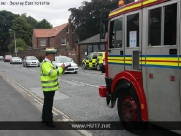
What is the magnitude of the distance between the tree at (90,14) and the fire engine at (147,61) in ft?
138

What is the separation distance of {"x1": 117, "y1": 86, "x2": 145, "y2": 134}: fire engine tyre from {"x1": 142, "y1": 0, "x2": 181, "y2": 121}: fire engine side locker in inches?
14.0

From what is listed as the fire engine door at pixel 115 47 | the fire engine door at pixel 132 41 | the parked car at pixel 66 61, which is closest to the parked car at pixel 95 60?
the parked car at pixel 66 61

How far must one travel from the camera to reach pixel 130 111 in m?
5.04

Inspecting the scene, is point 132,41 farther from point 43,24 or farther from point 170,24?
point 43,24

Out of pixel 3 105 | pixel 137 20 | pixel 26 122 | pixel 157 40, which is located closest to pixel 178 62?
pixel 157 40

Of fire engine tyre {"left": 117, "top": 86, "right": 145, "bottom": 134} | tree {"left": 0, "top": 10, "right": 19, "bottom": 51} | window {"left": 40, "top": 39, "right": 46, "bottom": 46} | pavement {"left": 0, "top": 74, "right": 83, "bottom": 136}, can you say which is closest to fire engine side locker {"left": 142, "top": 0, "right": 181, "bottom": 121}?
fire engine tyre {"left": 117, "top": 86, "right": 145, "bottom": 134}

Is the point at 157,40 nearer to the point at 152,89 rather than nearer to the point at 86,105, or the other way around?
the point at 152,89

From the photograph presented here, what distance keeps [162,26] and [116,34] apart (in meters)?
1.62

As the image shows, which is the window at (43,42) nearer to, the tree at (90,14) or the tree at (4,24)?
the tree at (4,24)

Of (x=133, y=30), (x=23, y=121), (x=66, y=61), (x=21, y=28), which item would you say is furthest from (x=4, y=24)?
(x=133, y=30)

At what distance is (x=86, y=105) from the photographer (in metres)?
7.97

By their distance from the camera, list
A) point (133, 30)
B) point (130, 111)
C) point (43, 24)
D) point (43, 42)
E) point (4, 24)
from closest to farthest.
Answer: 1. point (133, 30)
2. point (130, 111)
3. point (43, 42)
4. point (4, 24)
5. point (43, 24)

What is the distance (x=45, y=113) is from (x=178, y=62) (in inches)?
135

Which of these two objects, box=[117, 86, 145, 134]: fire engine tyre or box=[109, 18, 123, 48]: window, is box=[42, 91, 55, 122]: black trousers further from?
box=[109, 18, 123, 48]: window
